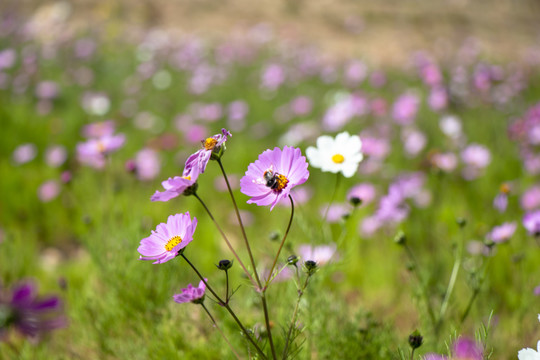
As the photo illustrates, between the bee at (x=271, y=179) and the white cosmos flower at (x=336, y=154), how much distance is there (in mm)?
301

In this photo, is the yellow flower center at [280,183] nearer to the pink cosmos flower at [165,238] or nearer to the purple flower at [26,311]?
the pink cosmos flower at [165,238]

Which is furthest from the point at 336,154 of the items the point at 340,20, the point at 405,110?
the point at 340,20

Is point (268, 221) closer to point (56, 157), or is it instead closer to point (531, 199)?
point (531, 199)

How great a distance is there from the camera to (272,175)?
78cm

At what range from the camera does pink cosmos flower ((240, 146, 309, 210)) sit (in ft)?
2.51

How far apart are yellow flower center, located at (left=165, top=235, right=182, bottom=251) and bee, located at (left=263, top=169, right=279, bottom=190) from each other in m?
0.21

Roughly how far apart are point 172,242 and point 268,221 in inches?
76.4

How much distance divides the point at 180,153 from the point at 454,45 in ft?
25.4

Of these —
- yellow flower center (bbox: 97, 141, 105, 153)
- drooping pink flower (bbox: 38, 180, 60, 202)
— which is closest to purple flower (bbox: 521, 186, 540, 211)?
yellow flower center (bbox: 97, 141, 105, 153)

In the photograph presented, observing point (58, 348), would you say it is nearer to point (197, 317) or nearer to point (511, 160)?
point (197, 317)

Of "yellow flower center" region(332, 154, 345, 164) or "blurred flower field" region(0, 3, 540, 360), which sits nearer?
"blurred flower field" region(0, 3, 540, 360)

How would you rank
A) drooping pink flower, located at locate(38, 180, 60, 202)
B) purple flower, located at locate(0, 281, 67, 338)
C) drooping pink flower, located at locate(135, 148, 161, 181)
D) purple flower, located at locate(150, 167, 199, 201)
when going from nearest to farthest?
purple flower, located at locate(0, 281, 67, 338) → purple flower, located at locate(150, 167, 199, 201) → drooping pink flower, located at locate(38, 180, 60, 202) → drooping pink flower, located at locate(135, 148, 161, 181)

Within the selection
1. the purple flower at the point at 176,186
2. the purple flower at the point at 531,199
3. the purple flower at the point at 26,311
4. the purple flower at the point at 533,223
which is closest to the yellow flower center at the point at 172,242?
the purple flower at the point at 176,186

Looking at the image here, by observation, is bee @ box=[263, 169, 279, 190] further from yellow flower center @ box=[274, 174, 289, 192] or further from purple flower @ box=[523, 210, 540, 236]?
purple flower @ box=[523, 210, 540, 236]
